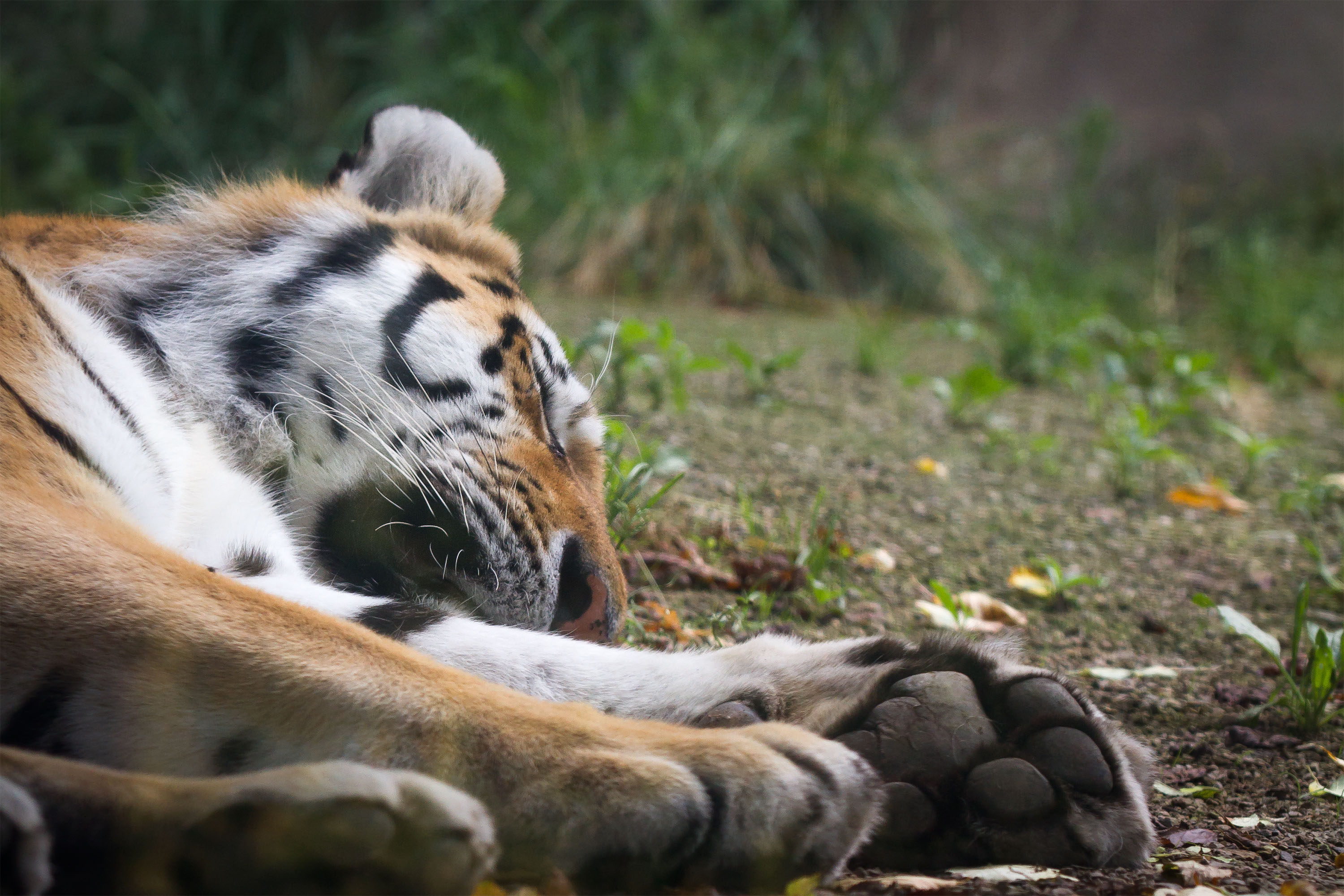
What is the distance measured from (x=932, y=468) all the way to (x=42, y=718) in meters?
2.60

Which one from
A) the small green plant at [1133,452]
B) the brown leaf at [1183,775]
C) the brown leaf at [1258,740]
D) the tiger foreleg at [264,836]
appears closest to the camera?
the tiger foreleg at [264,836]

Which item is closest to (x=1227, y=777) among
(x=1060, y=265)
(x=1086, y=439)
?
(x=1086, y=439)

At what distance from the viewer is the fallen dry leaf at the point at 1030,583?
248cm

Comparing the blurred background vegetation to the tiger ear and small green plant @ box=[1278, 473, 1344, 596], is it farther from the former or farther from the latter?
the tiger ear

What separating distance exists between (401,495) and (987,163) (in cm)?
647

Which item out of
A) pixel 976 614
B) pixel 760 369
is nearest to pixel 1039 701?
pixel 976 614

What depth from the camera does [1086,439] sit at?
3908mm

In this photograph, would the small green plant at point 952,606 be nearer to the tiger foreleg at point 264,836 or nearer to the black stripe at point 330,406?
the black stripe at point 330,406

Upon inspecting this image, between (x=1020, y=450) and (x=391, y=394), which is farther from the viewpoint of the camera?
(x=1020, y=450)

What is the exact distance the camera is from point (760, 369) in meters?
3.79

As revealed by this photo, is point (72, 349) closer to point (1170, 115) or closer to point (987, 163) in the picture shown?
point (987, 163)

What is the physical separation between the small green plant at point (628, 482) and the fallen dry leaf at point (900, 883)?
956 millimetres

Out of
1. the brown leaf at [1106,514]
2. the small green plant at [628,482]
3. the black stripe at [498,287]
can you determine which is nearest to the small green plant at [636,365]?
the small green plant at [628,482]

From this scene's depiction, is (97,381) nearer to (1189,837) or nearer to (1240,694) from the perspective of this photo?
(1189,837)
